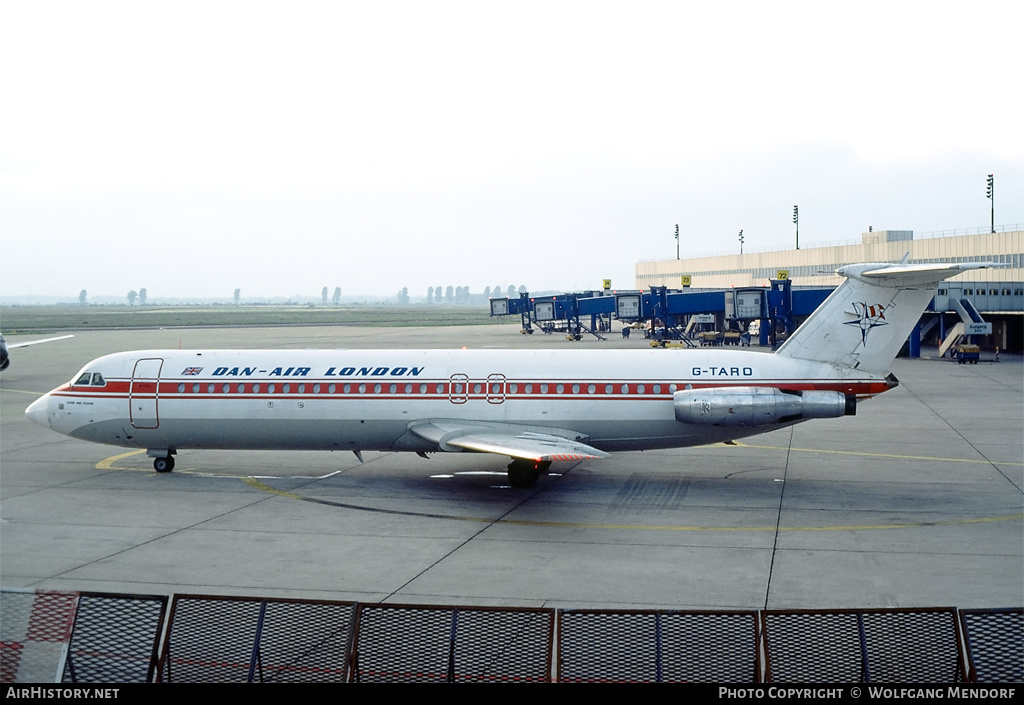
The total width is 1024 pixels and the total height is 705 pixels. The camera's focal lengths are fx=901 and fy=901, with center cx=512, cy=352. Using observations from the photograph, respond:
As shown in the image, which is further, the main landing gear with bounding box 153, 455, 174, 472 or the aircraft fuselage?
the main landing gear with bounding box 153, 455, 174, 472

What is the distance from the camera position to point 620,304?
8512cm

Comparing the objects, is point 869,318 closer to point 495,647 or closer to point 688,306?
point 495,647

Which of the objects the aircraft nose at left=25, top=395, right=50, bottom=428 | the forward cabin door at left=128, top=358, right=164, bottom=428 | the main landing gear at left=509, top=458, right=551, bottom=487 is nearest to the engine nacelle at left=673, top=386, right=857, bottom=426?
the main landing gear at left=509, top=458, right=551, bottom=487

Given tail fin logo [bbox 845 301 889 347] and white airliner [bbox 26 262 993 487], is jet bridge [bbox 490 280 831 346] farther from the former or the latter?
white airliner [bbox 26 262 993 487]

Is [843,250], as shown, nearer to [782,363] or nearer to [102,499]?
[782,363]

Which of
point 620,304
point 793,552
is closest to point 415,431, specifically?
point 793,552

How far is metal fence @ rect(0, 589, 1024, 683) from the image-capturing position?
9883mm

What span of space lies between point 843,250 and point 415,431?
84.5m

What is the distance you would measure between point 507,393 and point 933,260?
70.7 m

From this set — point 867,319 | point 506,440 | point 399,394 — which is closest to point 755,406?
point 867,319

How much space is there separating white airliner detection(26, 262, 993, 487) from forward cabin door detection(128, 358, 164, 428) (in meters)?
0.04

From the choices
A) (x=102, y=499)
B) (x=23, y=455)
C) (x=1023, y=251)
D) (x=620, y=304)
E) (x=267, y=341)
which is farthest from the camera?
(x=267, y=341)

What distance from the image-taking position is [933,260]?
273ft

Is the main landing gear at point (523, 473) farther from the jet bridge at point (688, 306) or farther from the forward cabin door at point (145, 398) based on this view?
the jet bridge at point (688, 306)
